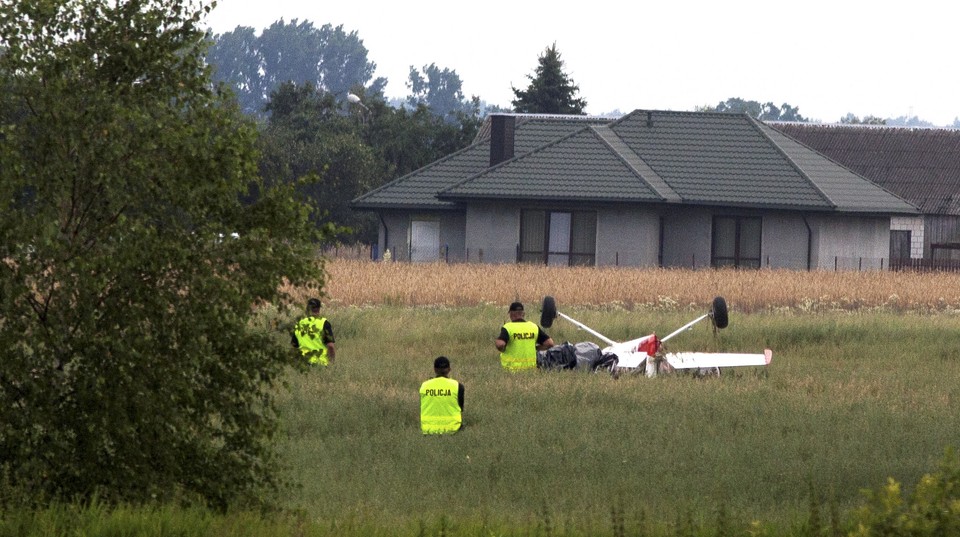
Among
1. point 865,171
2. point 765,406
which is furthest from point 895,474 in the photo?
point 865,171

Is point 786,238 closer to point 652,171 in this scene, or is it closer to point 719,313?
point 652,171

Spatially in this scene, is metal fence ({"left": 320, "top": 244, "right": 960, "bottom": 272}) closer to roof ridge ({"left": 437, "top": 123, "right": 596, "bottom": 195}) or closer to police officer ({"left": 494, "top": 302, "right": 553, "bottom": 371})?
roof ridge ({"left": 437, "top": 123, "right": 596, "bottom": 195})

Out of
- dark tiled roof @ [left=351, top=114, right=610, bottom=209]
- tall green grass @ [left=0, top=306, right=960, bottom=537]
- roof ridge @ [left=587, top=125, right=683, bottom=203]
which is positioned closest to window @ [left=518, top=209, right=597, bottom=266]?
roof ridge @ [left=587, top=125, right=683, bottom=203]

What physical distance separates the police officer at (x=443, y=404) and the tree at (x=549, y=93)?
6458cm

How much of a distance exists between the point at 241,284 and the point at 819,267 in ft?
125

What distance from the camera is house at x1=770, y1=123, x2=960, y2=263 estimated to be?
5888 cm

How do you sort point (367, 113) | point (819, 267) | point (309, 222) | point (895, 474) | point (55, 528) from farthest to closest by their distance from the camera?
point (367, 113)
point (819, 267)
point (895, 474)
point (309, 222)
point (55, 528)

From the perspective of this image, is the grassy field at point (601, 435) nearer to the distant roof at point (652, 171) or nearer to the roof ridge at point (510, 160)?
the distant roof at point (652, 171)

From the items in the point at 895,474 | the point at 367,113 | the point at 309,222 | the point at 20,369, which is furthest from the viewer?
the point at 367,113

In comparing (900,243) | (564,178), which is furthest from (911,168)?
(564,178)

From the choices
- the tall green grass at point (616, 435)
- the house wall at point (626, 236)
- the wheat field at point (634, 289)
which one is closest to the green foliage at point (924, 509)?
the tall green grass at point (616, 435)

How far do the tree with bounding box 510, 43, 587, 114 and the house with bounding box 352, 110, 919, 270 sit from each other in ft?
97.0

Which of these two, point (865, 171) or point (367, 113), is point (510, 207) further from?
point (367, 113)

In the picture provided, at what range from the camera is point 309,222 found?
35.9ft
